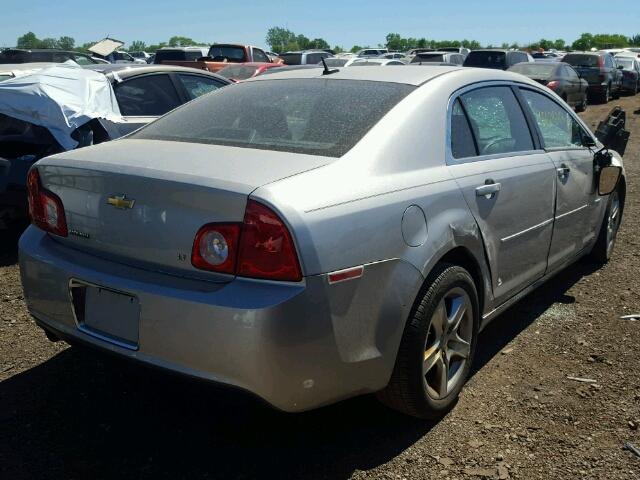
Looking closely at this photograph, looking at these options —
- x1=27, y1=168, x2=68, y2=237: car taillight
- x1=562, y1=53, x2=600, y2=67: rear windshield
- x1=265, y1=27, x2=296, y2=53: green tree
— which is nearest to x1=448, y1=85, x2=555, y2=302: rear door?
x1=27, y1=168, x2=68, y2=237: car taillight

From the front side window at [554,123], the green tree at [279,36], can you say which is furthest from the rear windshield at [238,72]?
the green tree at [279,36]

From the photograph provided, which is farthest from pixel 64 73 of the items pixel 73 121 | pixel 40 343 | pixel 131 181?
pixel 131 181

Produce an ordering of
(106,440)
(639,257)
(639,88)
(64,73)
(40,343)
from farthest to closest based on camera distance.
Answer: (639,88), (64,73), (639,257), (40,343), (106,440)

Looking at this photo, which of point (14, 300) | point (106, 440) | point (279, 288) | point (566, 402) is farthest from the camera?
point (14, 300)

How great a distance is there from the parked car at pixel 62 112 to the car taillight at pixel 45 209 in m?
2.65

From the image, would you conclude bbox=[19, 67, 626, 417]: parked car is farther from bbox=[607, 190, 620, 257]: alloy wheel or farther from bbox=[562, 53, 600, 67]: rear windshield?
bbox=[562, 53, 600, 67]: rear windshield

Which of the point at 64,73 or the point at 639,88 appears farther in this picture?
the point at 639,88

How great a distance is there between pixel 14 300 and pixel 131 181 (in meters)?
2.44

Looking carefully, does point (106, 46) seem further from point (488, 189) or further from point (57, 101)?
point (488, 189)

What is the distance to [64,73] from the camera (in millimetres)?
6484

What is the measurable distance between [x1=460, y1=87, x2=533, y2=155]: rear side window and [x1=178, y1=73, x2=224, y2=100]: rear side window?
4227mm

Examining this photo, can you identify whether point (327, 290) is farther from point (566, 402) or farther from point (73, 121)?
point (73, 121)

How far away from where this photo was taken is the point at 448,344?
314 cm

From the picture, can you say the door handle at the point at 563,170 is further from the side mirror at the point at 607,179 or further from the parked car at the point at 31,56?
the parked car at the point at 31,56
